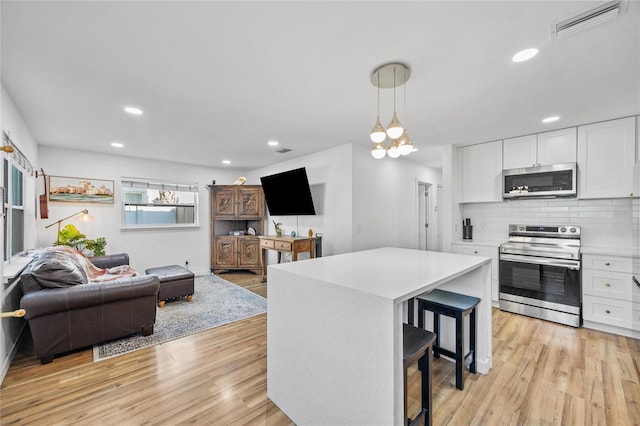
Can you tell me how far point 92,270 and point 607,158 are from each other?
6380mm

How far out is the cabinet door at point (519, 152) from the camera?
359 cm

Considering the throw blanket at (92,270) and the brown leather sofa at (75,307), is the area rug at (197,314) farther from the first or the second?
the throw blanket at (92,270)

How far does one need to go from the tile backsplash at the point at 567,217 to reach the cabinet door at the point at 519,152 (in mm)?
543

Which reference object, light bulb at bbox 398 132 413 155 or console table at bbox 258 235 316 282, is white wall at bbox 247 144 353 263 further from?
light bulb at bbox 398 132 413 155

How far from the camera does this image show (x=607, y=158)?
121 inches

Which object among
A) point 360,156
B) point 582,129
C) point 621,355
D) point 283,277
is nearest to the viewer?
point 283,277

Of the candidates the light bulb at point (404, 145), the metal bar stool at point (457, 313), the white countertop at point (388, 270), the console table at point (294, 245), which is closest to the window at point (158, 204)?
the console table at point (294, 245)

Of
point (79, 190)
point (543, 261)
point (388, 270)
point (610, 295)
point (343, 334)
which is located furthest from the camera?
point (79, 190)

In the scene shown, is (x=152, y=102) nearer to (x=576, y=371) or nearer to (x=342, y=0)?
(x=342, y=0)

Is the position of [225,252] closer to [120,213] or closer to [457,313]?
[120,213]

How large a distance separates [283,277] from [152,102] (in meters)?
2.21

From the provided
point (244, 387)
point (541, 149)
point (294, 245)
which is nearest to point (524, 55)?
point (541, 149)

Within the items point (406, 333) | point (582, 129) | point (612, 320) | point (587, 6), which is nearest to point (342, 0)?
point (587, 6)

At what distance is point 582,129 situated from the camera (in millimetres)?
3229
